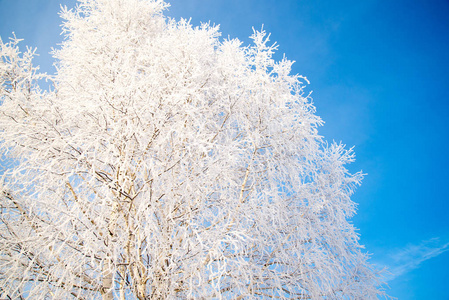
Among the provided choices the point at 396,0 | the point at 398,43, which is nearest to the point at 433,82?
the point at 398,43

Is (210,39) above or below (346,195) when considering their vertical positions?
above

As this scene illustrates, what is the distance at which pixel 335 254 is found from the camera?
14.8ft

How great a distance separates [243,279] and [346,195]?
2.75 meters

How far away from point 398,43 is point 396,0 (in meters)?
31.7

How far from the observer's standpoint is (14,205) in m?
3.53

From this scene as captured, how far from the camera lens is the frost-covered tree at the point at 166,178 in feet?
9.04

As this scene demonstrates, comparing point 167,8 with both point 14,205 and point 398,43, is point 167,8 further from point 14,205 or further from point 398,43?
point 398,43

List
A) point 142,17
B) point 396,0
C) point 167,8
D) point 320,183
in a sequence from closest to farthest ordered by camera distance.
→ 1. point 320,183
2. point 142,17
3. point 167,8
4. point 396,0

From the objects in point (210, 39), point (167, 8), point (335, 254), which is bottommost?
point (335, 254)

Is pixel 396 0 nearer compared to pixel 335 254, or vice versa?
pixel 335 254

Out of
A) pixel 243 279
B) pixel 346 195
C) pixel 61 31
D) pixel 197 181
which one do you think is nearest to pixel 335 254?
pixel 346 195

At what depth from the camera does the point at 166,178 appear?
9.61 ft

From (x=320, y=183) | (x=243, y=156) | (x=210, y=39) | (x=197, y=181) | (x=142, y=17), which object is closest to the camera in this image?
(x=197, y=181)

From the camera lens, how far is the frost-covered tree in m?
2.76
